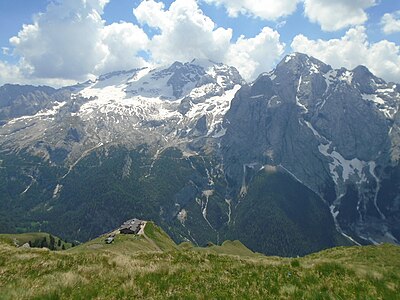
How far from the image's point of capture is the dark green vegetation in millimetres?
14805

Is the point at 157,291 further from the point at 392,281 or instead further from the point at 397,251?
the point at 397,251

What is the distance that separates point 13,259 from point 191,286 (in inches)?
417

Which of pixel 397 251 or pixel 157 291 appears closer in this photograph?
pixel 157 291

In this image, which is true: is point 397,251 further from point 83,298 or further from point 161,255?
point 83,298

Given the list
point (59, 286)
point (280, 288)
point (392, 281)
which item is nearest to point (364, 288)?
point (392, 281)

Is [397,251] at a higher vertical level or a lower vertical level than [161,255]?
lower

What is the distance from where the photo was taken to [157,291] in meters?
15.3

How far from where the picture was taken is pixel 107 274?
1709 centimetres

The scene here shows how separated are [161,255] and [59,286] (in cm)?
864

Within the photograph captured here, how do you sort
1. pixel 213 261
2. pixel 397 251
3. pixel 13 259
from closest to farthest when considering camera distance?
pixel 13 259 < pixel 213 261 < pixel 397 251

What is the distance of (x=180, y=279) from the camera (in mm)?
16922

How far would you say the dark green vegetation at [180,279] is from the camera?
1480cm

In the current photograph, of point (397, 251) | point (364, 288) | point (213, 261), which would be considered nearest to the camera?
point (364, 288)

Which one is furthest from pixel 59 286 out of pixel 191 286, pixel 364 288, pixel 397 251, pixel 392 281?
pixel 397 251
